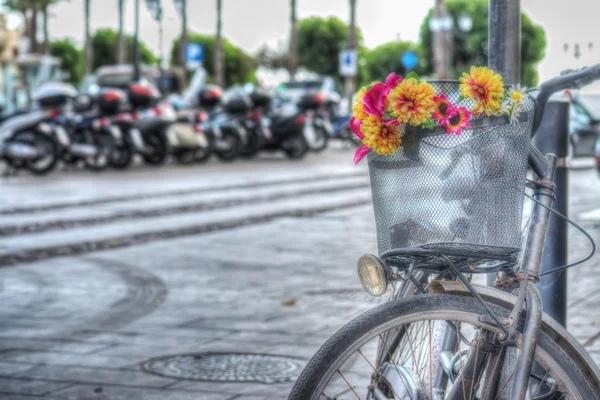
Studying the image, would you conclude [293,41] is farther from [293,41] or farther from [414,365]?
[414,365]

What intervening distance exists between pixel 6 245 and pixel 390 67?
93076 mm

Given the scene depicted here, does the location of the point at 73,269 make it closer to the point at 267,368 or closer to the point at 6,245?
the point at 6,245

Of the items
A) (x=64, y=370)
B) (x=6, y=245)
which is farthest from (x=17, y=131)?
(x=64, y=370)

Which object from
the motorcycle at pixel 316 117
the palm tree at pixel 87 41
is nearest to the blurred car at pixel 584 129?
the motorcycle at pixel 316 117

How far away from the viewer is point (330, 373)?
8.30ft

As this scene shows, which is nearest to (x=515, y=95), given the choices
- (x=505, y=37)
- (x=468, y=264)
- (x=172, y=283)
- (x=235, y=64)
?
(x=468, y=264)

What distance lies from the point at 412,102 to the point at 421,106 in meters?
0.03

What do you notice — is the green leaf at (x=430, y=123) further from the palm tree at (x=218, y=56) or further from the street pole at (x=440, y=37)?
the palm tree at (x=218, y=56)

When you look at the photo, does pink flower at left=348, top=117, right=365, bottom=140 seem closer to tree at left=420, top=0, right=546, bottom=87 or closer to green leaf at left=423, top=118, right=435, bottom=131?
A: green leaf at left=423, top=118, right=435, bottom=131

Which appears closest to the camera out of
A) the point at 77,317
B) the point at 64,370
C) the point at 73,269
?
the point at 64,370

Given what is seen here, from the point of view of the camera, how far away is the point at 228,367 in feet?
15.6

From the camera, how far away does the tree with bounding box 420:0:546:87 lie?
80562mm

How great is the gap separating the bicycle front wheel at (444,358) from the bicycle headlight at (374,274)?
0.26ft

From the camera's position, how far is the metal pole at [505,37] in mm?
3424
